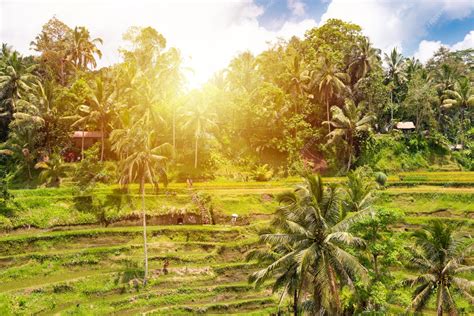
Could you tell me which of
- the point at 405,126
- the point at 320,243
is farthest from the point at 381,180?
the point at 320,243

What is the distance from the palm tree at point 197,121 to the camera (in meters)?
53.6

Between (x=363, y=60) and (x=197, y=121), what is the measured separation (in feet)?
92.8

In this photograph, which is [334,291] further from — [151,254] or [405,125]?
[405,125]

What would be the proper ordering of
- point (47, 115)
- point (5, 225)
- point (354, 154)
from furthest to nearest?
point (354, 154) < point (47, 115) < point (5, 225)

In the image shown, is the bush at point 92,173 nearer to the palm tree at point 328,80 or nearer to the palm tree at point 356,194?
the palm tree at point 356,194

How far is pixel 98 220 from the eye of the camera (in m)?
41.4

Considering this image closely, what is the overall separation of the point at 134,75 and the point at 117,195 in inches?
744

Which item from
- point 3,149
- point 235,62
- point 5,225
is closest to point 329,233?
point 5,225

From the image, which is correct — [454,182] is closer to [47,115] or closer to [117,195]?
[117,195]

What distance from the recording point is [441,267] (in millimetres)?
24375

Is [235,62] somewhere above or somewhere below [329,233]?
above

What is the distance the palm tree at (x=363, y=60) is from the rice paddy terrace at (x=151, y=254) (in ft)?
74.4

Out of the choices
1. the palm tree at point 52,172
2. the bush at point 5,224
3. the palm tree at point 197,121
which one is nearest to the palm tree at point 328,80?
the palm tree at point 197,121

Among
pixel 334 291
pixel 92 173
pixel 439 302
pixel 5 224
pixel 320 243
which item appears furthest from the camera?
pixel 92 173
